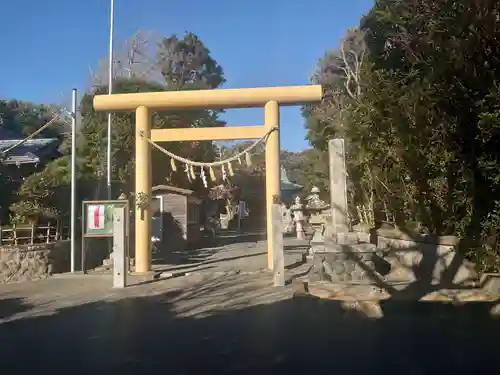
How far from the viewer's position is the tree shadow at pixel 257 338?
15.6ft

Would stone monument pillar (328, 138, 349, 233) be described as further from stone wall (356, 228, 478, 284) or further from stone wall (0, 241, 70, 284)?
stone wall (0, 241, 70, 284)

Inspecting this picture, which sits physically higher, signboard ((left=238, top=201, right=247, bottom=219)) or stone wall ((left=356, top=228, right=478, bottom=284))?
signboard ((left=238, top=201, right=247, bottom=219))

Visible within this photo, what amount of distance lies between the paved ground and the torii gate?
2894 mm

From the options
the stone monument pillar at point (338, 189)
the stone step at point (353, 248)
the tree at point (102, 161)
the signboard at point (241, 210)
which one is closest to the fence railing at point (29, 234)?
the tree at point (102, 161)

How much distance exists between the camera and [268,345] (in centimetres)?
544

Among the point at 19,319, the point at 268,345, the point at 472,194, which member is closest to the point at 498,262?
the point at 472,194

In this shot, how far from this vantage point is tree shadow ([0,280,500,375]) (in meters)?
4.75

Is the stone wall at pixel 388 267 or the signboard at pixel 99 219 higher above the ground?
the signboard at pixel 99 219

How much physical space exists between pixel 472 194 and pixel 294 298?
130 inches

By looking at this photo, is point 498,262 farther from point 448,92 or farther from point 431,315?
point 448,92

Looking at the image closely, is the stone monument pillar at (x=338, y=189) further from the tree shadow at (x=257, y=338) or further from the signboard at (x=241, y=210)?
the signboard at (x=241, y=210)

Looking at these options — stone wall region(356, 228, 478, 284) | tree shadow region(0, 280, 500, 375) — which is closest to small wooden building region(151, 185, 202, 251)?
stone wall region(356, 228, 478, 284)

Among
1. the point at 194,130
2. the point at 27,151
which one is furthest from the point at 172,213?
the point at 194,130

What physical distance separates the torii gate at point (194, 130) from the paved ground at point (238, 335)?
9.50ft
